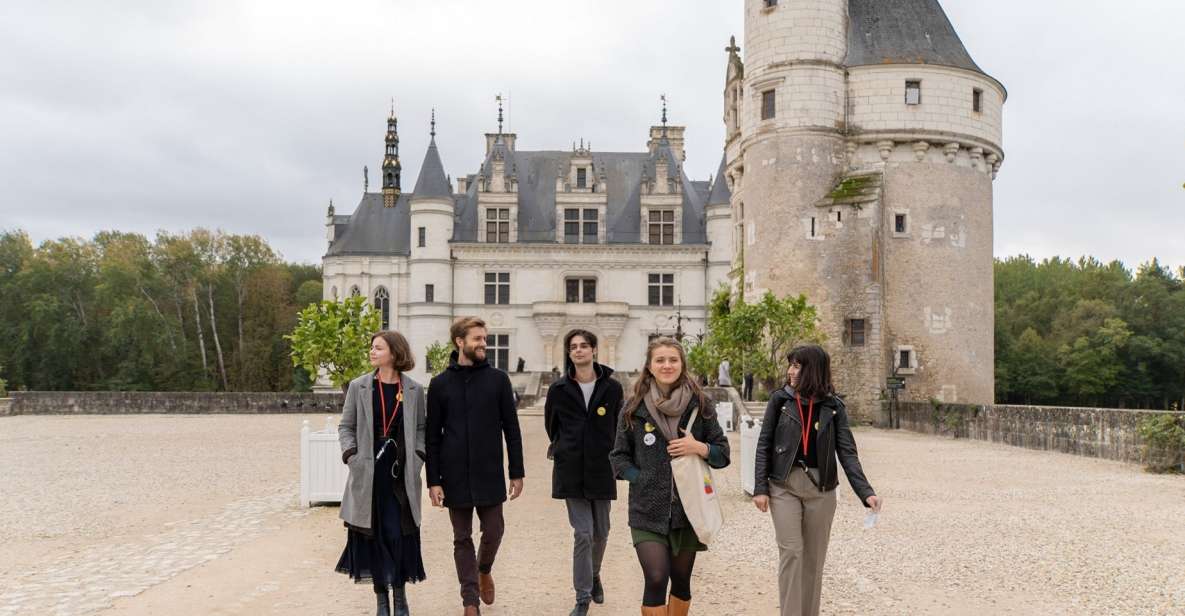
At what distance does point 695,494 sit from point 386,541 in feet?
6.38

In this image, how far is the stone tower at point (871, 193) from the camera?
98.2 feet

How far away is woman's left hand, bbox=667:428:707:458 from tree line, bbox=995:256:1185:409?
→ 54081mm

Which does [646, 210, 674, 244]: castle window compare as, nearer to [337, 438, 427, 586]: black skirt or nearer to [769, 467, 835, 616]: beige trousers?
[337, 438, 427, 586]: black skirt

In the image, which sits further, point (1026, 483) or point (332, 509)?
point (1026, 483)

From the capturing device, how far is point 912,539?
29.8 ft

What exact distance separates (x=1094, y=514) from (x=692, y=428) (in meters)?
6.98

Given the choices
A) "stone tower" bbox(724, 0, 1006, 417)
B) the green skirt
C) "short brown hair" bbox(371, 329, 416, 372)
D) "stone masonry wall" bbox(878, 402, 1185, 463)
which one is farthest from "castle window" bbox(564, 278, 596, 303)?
the green skirt

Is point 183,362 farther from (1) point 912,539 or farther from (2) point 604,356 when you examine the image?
(1) point 912,539

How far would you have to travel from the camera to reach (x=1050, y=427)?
19.3 m

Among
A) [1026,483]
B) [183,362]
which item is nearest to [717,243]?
[183,362]

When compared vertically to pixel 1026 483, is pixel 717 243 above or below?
above

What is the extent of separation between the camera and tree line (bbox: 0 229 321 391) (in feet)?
182

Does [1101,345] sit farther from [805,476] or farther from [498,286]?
[805,476]

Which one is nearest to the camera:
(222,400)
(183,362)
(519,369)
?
(222,400)
